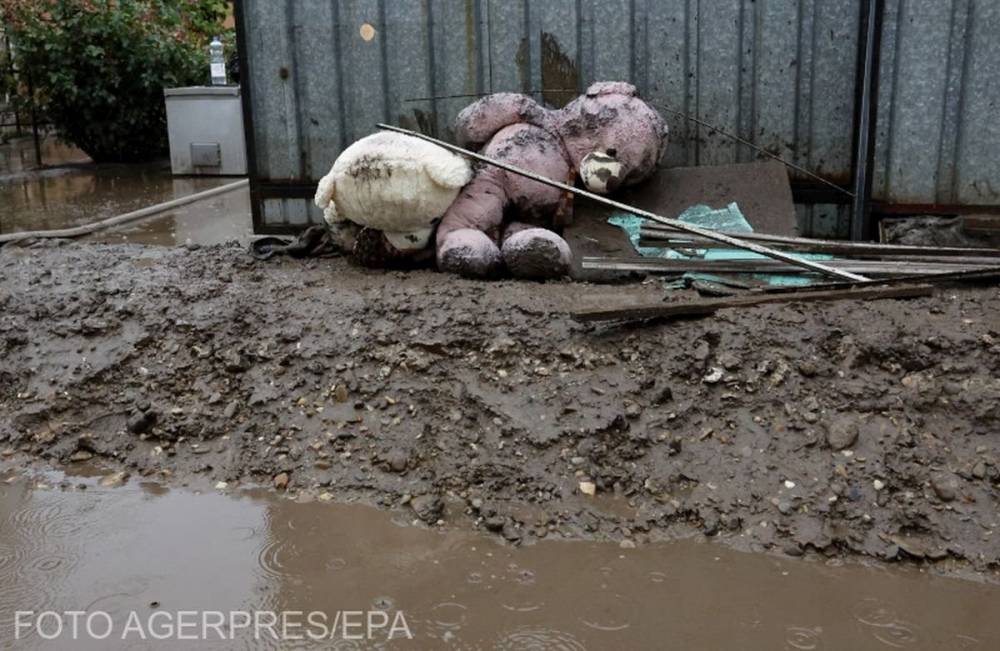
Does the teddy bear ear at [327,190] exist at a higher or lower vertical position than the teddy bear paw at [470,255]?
higher

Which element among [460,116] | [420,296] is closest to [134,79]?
[460,116]

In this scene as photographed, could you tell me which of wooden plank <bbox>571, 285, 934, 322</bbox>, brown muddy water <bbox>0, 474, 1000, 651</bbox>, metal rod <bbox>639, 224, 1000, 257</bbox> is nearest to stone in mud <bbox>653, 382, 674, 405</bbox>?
wooden plank <bbox>571, 285, 934, 322</bbox>

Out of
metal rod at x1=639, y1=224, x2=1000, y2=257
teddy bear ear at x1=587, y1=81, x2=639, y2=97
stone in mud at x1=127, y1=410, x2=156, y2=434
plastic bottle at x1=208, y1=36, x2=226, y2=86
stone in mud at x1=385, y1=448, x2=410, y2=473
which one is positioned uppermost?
plastic bottle at x1=208, y1=36, x2=226, y2=86

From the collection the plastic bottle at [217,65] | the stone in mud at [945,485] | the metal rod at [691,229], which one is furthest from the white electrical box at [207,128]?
the stone in mud at [945,485]

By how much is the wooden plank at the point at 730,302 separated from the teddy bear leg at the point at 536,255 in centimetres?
69

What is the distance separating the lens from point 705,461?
3.40m

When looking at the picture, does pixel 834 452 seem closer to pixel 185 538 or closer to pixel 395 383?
pixel 395 383

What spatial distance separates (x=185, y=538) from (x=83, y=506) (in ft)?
1.73

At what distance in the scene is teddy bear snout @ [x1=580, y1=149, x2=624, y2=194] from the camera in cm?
496

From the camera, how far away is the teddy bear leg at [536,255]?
4.51 m

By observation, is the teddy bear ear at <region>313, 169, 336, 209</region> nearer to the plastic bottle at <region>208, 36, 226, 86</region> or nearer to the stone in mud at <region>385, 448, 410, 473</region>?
the stone in mud at <region>385, 448, 410, 473</region>

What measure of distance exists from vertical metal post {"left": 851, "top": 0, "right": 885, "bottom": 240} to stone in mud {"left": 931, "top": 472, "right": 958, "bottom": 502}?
233 centimetres

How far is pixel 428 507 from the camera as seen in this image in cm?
332

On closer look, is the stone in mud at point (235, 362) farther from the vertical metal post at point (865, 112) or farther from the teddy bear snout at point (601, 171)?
the vertical metal post at point (865, 112)
